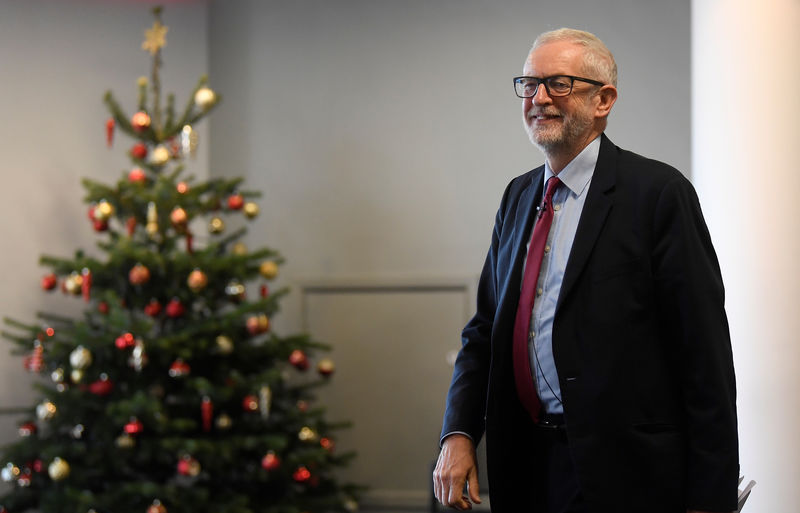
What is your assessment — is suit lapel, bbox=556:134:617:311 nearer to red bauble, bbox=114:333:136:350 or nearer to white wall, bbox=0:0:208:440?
red bauble, bbox=114:333:136:350

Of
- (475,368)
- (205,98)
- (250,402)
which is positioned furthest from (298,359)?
(475,368)

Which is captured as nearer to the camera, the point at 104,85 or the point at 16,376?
the point at 16,376

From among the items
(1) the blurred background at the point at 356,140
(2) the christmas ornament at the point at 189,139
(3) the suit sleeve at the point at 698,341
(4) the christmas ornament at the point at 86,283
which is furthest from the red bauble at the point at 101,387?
(3) the suit sleeve at the point at 698,341

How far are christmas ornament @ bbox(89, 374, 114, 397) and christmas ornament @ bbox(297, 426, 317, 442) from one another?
825 mm

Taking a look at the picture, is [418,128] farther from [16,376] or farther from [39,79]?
[16,376]

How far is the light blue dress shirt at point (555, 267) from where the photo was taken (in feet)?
5.54

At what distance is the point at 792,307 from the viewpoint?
8.36 feet

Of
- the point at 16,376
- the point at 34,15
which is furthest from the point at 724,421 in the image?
the point at 34,15

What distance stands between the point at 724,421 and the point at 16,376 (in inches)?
151

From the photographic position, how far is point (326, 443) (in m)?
4.32

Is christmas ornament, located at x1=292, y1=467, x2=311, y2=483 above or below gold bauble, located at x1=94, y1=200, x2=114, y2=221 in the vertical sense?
below

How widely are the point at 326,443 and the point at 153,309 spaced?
993 millimetres

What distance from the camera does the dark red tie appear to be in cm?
172

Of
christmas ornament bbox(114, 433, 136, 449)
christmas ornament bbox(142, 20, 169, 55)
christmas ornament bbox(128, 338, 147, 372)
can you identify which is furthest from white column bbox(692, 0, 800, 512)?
christmas ornament bbox(142, 20, 169, 55)
